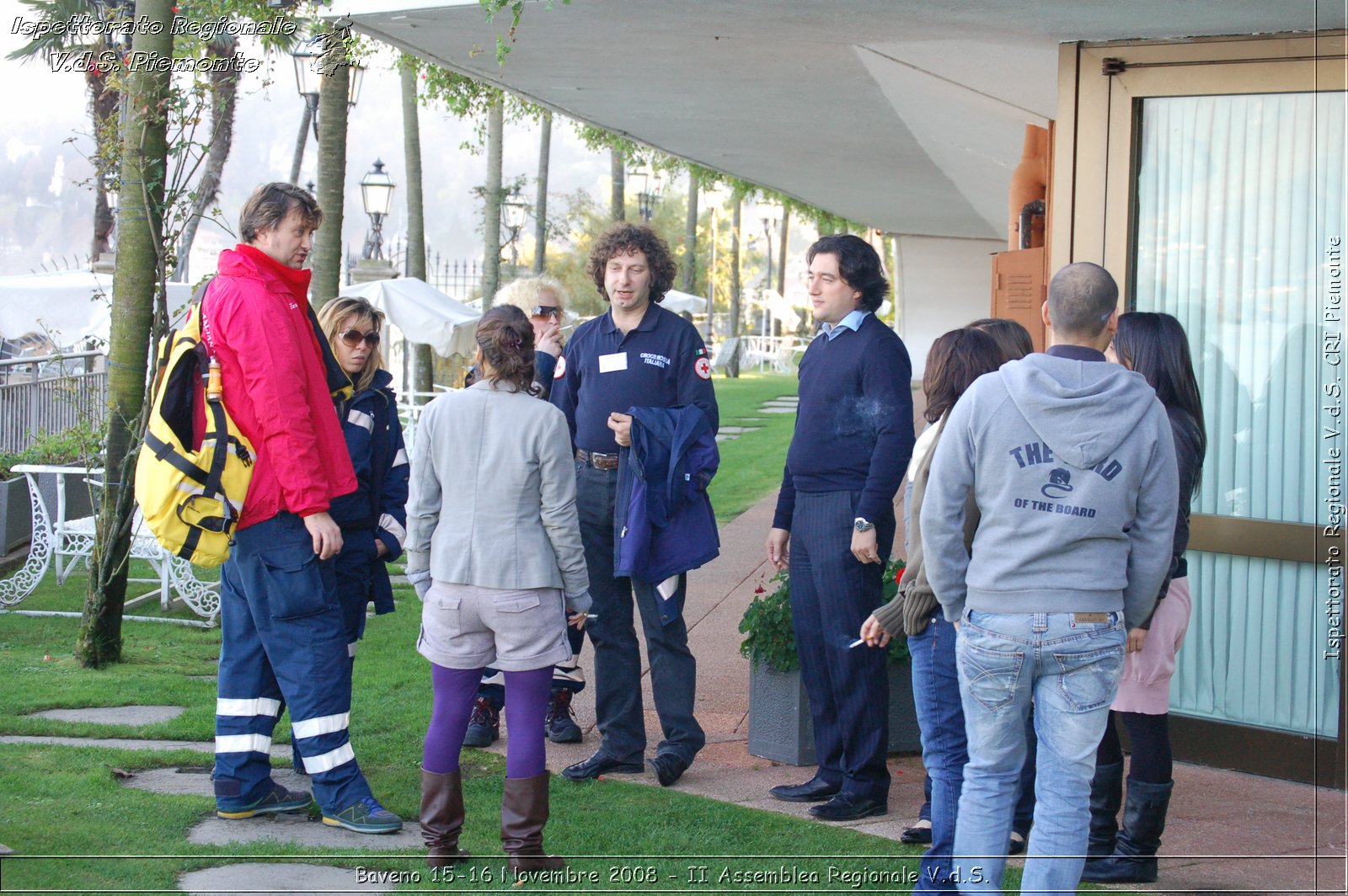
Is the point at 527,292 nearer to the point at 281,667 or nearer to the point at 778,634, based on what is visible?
the point at 778,634

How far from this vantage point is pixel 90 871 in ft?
11.7

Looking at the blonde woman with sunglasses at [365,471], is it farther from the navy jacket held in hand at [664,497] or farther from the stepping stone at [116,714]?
the stepping stone at [116,714]

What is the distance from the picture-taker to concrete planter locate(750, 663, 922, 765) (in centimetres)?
503

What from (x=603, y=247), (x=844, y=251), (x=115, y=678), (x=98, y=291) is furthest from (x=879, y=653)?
(x=98, y=291)

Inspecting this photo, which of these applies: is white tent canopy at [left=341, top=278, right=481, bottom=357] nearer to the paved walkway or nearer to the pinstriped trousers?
the paved walkway

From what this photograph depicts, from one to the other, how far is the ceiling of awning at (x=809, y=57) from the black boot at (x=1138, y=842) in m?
2.76

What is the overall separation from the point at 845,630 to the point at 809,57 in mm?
3097

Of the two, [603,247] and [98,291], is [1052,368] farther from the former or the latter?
[98,291]

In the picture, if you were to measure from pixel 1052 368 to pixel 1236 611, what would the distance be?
2.62 metres

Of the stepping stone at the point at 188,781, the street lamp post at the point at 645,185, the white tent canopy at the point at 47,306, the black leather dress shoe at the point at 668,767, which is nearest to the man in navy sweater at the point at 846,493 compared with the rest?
the black leather dress shoe at the point at 668,767

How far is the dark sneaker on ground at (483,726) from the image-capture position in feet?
17.1

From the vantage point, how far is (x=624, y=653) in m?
4.97

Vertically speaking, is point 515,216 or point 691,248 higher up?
point 691,248

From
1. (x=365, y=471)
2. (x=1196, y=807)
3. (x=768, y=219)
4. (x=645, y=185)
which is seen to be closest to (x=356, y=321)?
(x=365, y=471)
